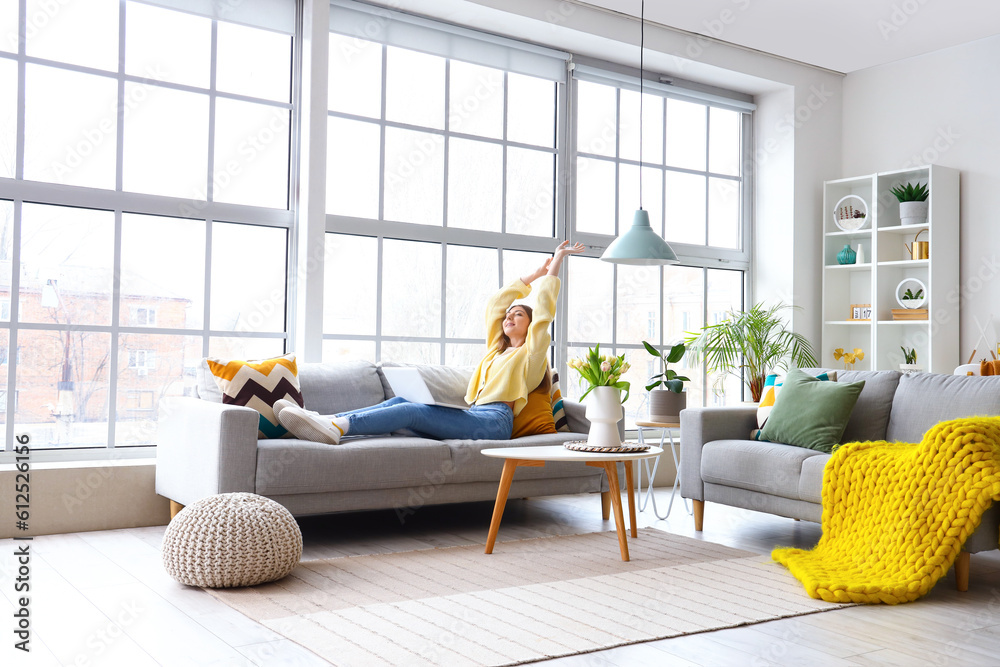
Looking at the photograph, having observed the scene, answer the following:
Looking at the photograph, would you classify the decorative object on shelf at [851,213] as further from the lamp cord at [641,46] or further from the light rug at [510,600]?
the light rug at [510,600]

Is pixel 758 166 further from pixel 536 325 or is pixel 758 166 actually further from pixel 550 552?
pixel 550 552

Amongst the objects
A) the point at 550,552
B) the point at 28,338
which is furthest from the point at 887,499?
the point at 28,338

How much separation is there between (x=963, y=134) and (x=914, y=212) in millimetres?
595

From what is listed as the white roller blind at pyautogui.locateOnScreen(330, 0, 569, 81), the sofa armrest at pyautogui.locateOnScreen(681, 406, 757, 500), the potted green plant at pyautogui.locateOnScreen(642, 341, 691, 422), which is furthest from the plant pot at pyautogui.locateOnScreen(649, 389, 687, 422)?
the white roller blind at pyautogui.locateOnScreen(330, 0, 569, 81)

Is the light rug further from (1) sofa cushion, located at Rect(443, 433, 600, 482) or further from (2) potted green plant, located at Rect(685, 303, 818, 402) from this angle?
(2) potted green plant, located at Rect(685, 303, 818, 402)

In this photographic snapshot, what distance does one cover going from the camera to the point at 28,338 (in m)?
3.89

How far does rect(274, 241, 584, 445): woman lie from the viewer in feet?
11.9

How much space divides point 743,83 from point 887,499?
3.96 meters

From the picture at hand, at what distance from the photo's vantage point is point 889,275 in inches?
229

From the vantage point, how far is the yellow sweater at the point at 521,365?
13.8ft

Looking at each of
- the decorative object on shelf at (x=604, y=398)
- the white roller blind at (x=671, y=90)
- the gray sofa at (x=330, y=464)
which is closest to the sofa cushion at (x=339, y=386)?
the gray sofa at (x=330, y=464)

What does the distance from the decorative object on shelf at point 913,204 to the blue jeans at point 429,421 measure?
126 inches

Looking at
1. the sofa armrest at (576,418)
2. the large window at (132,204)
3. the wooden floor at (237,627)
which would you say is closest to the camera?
the wooden floor at (237,627)

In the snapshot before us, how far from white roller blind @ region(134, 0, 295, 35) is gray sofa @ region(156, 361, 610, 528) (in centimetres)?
183
